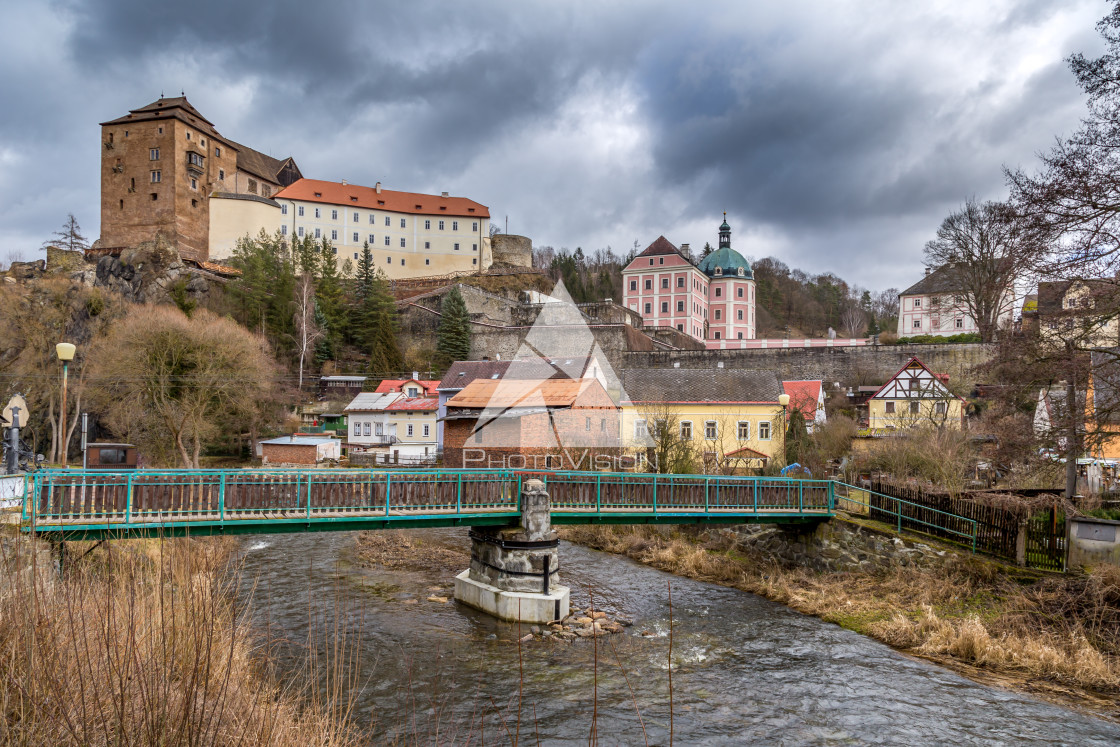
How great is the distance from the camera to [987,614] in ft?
51.3

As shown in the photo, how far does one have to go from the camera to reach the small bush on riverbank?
1329cm

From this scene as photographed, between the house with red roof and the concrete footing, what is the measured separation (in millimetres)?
24323

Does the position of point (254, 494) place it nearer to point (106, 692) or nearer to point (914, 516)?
point (106, 692)

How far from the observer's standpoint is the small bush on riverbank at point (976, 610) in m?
13.3

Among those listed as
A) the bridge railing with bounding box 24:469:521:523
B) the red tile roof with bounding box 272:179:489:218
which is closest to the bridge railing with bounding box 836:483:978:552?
the bridge railing with bounding box 24:469:521:523

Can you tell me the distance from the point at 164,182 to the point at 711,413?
64003 mm

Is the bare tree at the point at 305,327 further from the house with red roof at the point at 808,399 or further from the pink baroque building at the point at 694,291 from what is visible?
the house with red roof at the point at 808,399

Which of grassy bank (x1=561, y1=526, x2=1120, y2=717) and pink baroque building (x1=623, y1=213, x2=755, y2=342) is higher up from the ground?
pink baroque building (x1=623, y1=213, x2=755, y2=342)

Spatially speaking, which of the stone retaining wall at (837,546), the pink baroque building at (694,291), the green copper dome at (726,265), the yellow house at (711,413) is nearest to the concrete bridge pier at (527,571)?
the stone retaining wall at (837,546)

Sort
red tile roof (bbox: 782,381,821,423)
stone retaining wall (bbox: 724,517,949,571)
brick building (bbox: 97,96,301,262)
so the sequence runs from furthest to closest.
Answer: brick building (bbox: 97,96,301,262) → red tile roof (bbox: 782,381,821,423) → stone retaining wall (bbox: 724,517,949,571)

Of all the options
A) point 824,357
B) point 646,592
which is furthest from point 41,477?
point 824,357

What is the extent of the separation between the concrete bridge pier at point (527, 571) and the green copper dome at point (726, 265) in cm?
6886

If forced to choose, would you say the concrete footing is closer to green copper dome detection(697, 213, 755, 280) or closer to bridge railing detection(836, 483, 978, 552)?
bridge railing detection(836, 483, 978, 552)

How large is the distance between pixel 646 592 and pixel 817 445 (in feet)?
54.8
